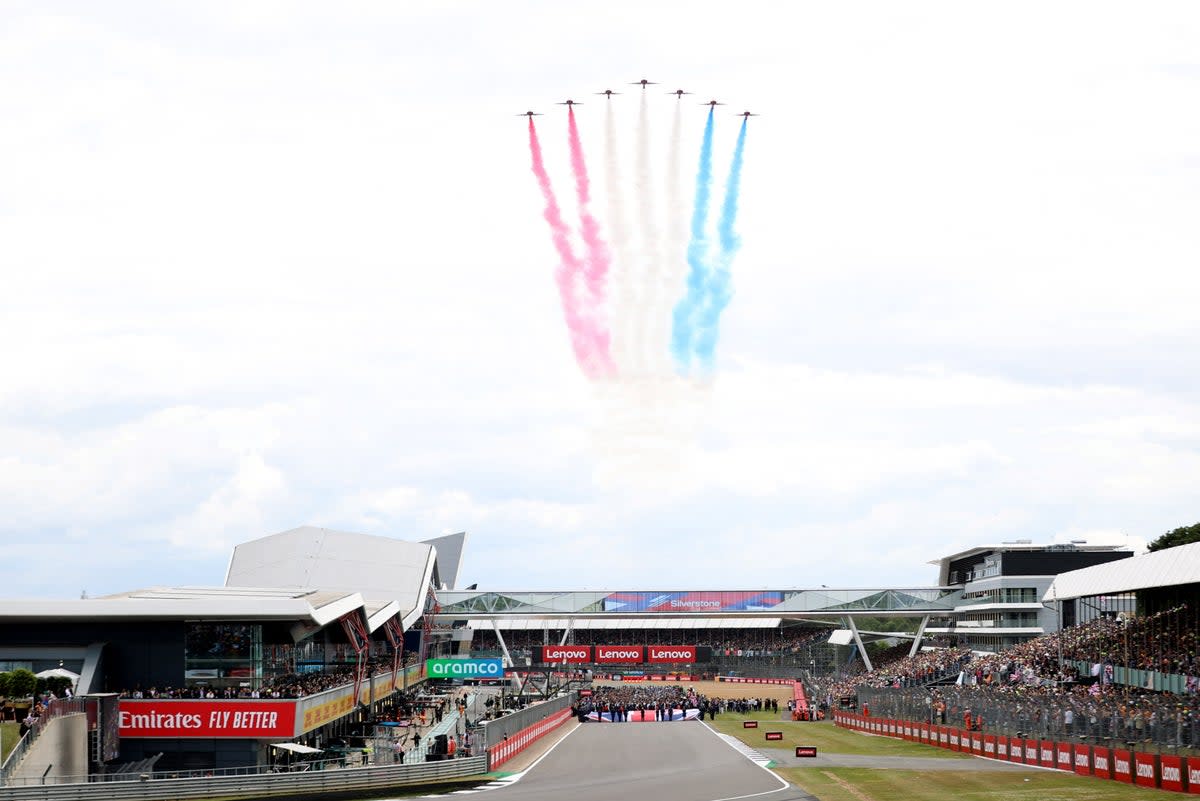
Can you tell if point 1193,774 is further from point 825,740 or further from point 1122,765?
point 825,740

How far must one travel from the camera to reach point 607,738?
7669 centimetres

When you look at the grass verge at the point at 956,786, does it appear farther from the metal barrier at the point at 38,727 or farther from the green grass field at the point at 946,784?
the metal barrier at the point at 38,727

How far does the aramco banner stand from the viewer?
8738 cm

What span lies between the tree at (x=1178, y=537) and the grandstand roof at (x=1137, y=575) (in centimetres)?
5077

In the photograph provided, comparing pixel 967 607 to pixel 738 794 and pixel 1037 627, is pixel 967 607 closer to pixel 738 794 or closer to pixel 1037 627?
pixel 1037 627

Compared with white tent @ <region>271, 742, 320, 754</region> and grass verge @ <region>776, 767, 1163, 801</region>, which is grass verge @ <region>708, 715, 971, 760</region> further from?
white tent @ <region>271, 742, 320, 754</region>

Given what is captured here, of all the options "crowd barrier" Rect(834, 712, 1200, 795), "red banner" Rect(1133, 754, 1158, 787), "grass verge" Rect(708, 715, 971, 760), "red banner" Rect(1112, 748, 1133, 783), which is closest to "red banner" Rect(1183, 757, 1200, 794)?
"crowd barrier" Rect(834, 712, 1200, 795)

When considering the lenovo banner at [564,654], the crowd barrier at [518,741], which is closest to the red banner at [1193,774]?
the crowd barrier at [518,741]

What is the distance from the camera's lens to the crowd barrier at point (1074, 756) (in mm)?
40875

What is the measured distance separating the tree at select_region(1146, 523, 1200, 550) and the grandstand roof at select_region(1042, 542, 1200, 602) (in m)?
50.8

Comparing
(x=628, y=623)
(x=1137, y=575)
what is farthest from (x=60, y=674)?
(x=628, y=623)

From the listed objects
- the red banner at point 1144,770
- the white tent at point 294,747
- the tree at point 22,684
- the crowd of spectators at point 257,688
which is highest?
the tree at point 22,684

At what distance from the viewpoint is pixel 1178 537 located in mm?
129250

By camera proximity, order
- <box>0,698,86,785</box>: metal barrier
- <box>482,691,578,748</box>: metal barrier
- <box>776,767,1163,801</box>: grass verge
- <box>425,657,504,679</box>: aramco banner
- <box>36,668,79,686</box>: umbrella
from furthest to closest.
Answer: <box>425,657,504,679</box>: aramco banner → <box>36,668,79,686</box>: umbrella → <box>482,691,578,748</box>: metal barrier → <box>0,698,86,785</box>: metal barrier → <box>776,767,1163,801</box>: grass verge
